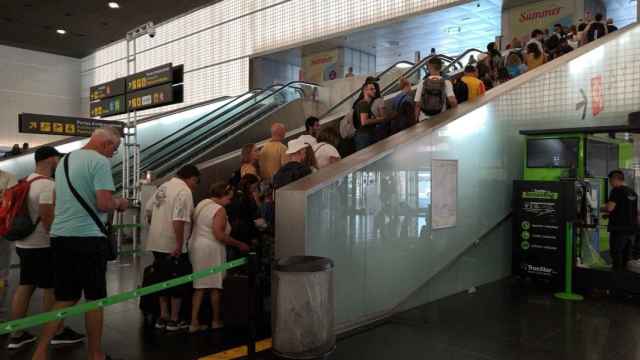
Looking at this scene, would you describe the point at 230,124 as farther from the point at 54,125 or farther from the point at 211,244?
the point at 211,244

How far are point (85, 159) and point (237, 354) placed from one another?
6.09 feet

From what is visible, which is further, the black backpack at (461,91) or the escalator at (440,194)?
the black backpack at (461,91)

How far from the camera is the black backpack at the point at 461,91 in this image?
668cm

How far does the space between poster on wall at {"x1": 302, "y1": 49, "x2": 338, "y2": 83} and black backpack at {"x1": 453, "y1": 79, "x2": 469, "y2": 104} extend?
11.1 m

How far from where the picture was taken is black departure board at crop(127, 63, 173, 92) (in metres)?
7.71

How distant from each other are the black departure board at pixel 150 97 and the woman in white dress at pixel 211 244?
367 centimetres

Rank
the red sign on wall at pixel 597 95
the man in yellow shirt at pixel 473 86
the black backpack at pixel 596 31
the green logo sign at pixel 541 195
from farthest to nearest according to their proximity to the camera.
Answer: the black backpack at pixel 596 31
the red sign on wall at pixel 597 95
the man in yellow shirt at pixel 473 86
the green logo sign at pixel 541 195

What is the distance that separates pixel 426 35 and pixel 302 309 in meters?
14.4

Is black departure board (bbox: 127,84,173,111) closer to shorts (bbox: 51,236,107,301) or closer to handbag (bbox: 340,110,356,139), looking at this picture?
handbag (bbox: 340,110,356,139)

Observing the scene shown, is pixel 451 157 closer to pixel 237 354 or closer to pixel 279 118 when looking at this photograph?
pixel 237 354

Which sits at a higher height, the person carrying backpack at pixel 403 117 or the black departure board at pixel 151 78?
the black departure board at pixel 151 78

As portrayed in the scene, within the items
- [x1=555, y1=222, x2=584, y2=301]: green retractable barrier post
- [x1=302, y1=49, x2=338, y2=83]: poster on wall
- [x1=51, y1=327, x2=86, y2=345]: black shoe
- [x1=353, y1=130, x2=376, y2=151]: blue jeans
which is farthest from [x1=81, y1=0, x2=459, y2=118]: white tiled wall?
[x1=51, y1=327, x2=86, y2=345]: black shoe

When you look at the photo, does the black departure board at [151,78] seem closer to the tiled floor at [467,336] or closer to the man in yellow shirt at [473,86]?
the tiled floor at [467,336]

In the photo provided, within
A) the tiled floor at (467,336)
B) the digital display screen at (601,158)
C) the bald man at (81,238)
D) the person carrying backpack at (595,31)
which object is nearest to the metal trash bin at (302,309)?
the tiled floor at (467,336)
